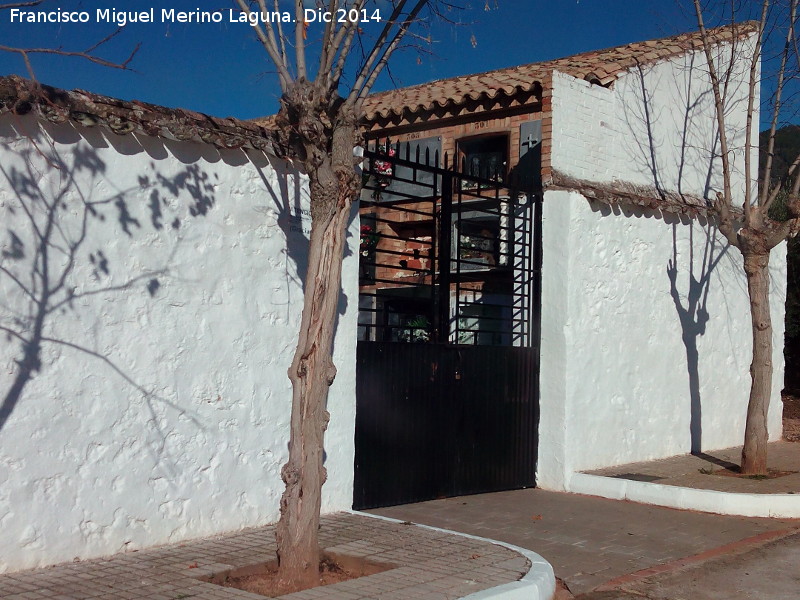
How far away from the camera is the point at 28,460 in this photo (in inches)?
226

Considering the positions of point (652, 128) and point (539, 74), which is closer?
point (539, 74)

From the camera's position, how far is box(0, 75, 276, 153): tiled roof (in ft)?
18.4

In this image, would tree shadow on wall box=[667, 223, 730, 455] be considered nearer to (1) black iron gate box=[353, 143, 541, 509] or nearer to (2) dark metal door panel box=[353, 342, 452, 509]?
(1) black iron gate box=[353, 143, 541, 509]

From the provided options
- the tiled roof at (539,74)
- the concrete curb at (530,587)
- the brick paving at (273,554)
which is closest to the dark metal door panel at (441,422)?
the brick paving at (273,554)

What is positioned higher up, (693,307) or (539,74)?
(539,74)

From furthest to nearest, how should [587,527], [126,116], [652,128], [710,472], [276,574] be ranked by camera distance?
[652,128]
[710,472]
[587,527]
[126,116]
[276,574]

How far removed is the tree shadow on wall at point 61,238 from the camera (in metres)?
5.70

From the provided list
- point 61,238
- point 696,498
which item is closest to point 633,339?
point 696,498

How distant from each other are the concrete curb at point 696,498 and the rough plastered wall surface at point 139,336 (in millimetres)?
3261

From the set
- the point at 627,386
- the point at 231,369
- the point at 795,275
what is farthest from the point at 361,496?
the point at 795,275

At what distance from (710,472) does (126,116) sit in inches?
300

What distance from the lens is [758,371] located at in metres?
10.3

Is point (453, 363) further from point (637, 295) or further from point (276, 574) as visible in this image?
point (276, 574)

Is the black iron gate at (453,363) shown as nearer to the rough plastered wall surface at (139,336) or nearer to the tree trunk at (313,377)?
the rough plastered wall surface at (139,336)
